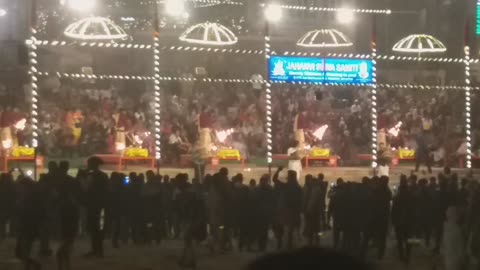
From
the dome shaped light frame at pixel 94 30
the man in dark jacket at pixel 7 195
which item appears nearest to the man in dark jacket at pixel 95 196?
the man in dark jacket at pixel 7 195

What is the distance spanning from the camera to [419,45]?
28.6 metres

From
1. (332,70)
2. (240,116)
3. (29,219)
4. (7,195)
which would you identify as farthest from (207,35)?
(29,219)

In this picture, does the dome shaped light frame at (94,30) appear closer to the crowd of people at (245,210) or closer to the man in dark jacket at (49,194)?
the crowd of people at (245,210)

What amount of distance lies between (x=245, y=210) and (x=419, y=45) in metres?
15.5

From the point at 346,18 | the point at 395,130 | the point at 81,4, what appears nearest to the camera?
the point at 395,130

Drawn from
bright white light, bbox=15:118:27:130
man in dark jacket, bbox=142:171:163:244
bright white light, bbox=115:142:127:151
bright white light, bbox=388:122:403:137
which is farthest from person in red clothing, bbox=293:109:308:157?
man in dark jacket, bbox=142:171:163:244

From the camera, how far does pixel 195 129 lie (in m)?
24.6

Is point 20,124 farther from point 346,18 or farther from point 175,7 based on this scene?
point 346,18

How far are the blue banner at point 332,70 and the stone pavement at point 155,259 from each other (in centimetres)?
605

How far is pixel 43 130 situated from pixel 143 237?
9617mm

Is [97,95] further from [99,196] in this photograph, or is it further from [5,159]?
[99,196]

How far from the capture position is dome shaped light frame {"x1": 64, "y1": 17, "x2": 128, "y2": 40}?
82.6 feet

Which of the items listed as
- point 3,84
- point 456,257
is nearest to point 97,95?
point 3,84

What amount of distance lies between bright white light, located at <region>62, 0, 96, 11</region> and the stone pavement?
1634 centimetres
